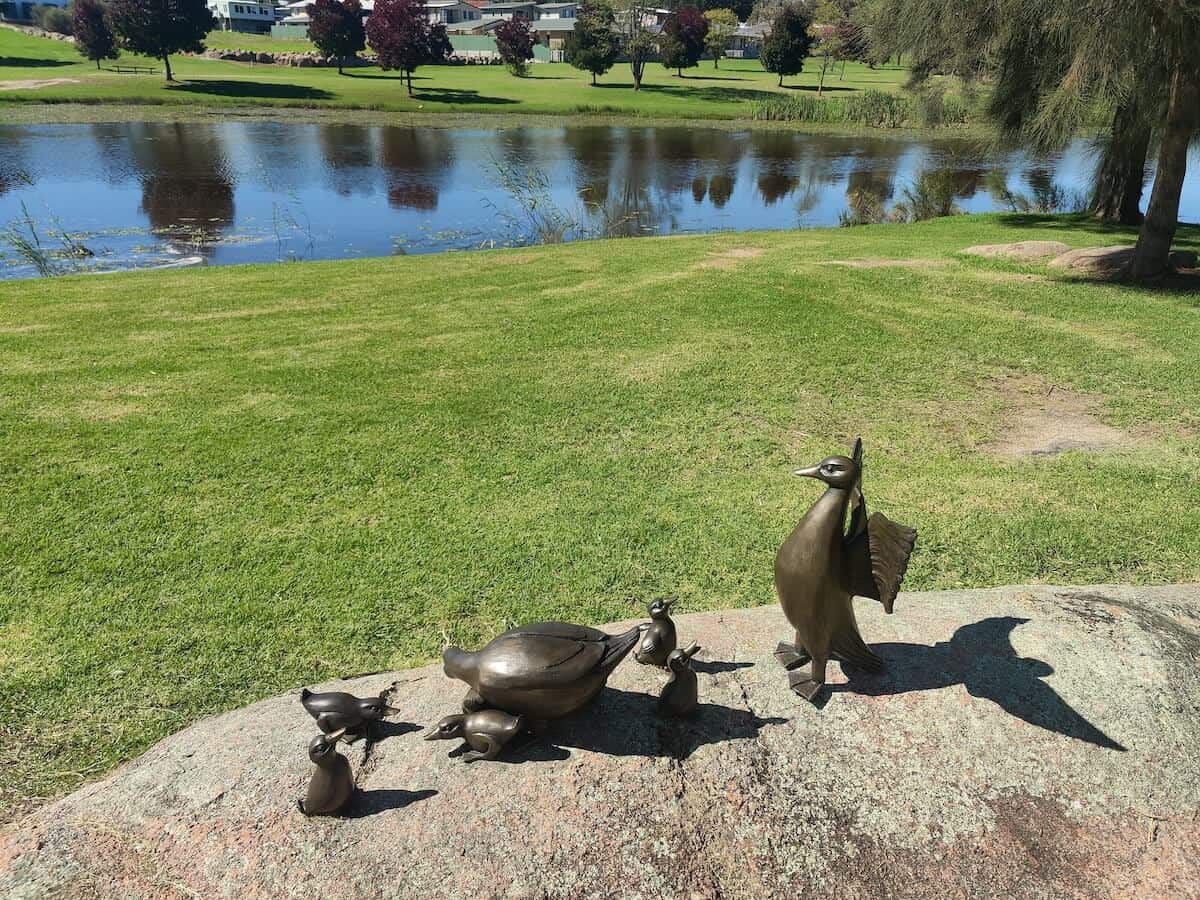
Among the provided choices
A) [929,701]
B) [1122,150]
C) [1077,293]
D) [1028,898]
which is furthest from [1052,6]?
[1028,898]

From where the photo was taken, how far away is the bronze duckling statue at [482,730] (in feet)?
8.77

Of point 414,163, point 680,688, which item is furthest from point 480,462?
point 414,163

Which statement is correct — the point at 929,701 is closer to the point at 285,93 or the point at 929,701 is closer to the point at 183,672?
the point at 183,672

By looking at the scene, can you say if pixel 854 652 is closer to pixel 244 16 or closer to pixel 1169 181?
pixel 1169 181

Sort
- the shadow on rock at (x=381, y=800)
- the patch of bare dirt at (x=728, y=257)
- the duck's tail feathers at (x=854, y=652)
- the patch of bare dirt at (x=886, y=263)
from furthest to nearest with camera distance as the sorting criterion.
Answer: the patch of bare dirt at (x=728, y=257) < the patch of bare dirt at (x=886, y=263) < the duck's tail feathers at (x=854, y=652) < the shadow on rock at (x=381, y=800)

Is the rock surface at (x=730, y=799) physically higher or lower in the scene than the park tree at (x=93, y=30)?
lower

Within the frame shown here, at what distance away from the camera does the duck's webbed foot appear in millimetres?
3203

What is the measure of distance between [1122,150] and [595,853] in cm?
1763

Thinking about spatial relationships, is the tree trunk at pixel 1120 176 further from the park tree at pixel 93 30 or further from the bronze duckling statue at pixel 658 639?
the park tree at pixel 93 30

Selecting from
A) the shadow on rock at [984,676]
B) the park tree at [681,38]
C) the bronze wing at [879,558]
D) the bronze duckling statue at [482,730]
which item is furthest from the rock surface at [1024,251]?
the park tree at [681,38]

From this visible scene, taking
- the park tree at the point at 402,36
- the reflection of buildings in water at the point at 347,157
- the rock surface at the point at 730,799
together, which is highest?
the park tree at the point at 402,36

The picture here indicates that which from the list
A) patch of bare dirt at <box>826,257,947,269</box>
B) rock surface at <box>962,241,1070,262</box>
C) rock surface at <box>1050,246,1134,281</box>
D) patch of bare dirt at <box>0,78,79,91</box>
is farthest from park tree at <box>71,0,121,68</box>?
rock surface at <box>1050,246,1134,281</box>

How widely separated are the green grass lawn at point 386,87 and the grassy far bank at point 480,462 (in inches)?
1528

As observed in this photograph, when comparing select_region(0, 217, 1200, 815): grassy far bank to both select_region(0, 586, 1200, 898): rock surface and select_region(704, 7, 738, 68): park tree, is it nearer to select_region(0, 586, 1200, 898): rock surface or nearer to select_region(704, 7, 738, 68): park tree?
select_region(0, 586, 1200, 898): rock surface
